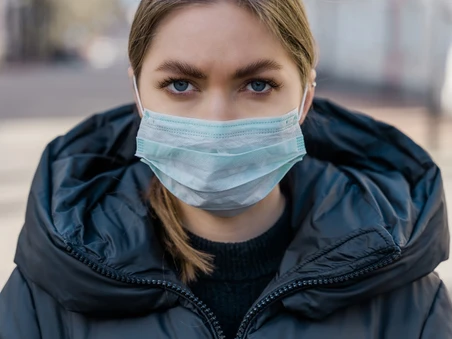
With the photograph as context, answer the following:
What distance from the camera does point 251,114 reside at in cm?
191

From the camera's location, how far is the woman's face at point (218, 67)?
1.83 metres

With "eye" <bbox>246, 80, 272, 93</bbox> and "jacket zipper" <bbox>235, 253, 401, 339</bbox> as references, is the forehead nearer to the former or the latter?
"eye" <bbox>246, 80, 272, 93</bbox>

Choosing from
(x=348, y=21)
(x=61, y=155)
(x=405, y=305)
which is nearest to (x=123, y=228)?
(x=61, y=155)

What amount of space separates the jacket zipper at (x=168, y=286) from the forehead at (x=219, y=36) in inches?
21.6

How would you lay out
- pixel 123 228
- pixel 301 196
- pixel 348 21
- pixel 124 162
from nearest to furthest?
pixel 123 228, pixel 301 196, pixel 124 162, pixel 348 21

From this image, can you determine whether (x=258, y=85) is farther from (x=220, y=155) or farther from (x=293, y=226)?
(x=293, y=226)

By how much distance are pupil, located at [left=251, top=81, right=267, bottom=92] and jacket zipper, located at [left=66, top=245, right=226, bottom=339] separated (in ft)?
1.76

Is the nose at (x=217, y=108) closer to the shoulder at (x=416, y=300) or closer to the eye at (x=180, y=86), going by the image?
the eye at (x=180, y=86)

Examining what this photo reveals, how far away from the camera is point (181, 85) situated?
1887 mm

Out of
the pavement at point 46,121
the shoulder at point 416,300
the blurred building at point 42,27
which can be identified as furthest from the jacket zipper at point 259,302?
the blurred building at point 42,27

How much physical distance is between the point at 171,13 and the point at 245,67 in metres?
0.24

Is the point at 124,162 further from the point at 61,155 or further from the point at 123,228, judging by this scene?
the point at 123,228

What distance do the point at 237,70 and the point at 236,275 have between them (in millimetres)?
558

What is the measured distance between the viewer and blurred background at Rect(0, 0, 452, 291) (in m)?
8.02
